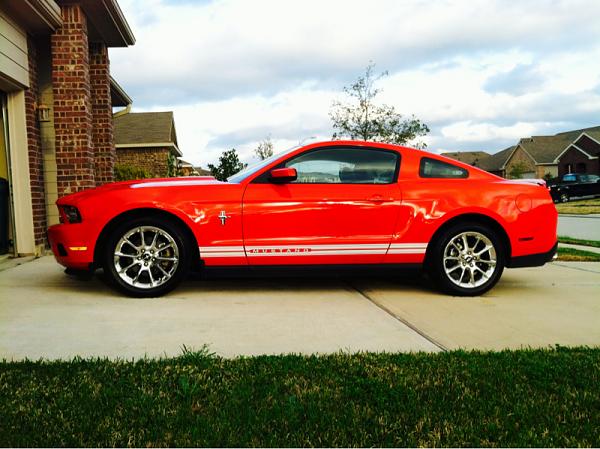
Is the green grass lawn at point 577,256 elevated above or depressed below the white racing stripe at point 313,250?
below

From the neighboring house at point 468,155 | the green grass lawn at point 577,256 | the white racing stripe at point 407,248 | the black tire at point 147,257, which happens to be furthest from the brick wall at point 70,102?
the neighboring house at point 468,155

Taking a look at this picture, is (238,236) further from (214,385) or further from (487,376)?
(487,376)

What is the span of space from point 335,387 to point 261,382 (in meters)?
0.40

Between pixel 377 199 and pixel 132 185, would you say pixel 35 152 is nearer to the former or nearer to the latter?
pixel 132 185

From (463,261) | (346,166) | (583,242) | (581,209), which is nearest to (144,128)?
(581,209)

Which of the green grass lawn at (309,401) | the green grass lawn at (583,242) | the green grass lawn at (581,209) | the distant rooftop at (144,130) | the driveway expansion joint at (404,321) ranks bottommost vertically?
the green grass lawn at (581,209)

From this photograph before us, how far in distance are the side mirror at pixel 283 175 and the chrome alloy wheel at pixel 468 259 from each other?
163 centimetres

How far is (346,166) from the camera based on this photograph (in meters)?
5.34

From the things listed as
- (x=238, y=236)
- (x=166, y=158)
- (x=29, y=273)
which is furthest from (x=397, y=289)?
(x=166, y=158)

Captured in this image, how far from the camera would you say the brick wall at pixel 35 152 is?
8.30 metres

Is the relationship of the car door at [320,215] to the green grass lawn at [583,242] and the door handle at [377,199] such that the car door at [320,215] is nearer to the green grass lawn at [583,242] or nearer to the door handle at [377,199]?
the door handle at [377,199]

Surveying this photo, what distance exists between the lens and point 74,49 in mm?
8727

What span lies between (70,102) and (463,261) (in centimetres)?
670

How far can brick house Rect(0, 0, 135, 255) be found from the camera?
7.94m
